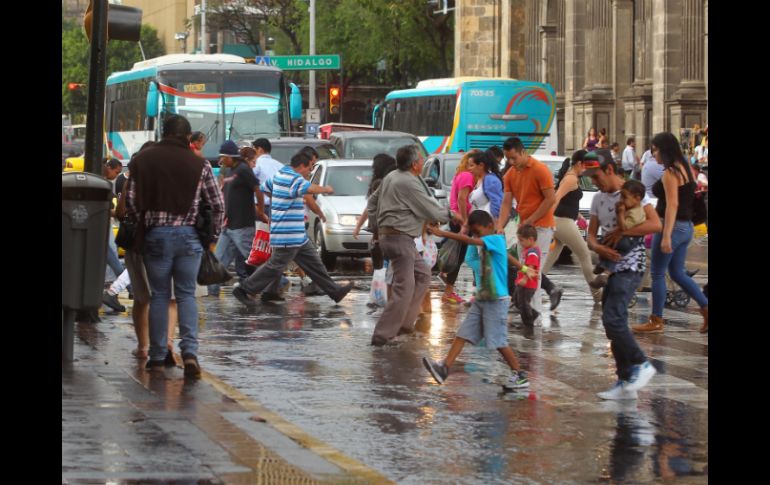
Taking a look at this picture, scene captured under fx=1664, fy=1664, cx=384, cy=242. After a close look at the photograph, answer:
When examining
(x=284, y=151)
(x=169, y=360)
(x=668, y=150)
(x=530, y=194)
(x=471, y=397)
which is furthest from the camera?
(x=284, y=151)

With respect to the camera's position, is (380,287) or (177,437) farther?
(380,287)

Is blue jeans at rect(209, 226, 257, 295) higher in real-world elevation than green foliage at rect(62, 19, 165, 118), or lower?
lower

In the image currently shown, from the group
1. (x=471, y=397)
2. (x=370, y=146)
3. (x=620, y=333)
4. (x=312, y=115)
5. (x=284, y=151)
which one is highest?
(x=312, y=115)

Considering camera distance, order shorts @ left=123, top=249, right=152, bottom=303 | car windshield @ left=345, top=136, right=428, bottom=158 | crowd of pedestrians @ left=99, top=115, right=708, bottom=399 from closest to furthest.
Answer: crowd of pedestrians @ left=99, top=115, right=708, bottom=399, shorts @ left=123, top=249, right=152, bottom=303, car windshield @ left=345, top=136, right=428, bottom=158

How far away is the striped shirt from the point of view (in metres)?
16.6

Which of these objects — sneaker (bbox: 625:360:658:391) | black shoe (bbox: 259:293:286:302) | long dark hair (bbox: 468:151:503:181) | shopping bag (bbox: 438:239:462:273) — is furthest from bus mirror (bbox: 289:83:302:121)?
sneaker (bbox: 625:360:658:391)

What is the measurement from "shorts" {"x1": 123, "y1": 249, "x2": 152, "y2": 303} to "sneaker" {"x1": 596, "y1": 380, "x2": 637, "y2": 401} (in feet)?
11.6

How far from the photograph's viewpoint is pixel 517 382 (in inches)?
428

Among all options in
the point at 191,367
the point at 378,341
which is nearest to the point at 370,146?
the point at 378,341

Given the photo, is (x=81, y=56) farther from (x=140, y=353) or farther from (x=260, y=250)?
(x=140, y=353)

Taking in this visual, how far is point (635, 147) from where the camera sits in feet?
140

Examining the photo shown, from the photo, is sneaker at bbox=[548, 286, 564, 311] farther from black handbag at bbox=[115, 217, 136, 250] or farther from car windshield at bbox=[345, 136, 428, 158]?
car windshield at bbox=[345, 136, 428, 158]

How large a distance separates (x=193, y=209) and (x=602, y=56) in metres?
36.8
